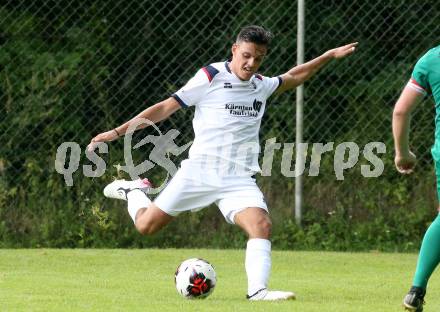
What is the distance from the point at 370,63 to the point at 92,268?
3825 millimetres

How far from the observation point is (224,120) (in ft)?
24.0

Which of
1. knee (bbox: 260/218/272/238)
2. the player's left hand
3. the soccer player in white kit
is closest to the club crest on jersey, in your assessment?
the soccer player in white kit

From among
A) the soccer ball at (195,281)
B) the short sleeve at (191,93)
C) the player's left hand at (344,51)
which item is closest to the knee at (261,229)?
the soccer ball at (195,281)

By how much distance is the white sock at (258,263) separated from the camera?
675 cm

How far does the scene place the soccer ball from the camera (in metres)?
6.79

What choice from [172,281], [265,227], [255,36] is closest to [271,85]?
[255,36]

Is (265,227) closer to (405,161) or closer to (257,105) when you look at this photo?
(257,105)

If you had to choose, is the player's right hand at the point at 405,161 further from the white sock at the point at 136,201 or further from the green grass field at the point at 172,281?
the white sock at the point at 136,201

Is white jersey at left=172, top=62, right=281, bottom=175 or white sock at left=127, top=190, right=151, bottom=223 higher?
white jersey at left=172, top=62, right=281, bottom=175

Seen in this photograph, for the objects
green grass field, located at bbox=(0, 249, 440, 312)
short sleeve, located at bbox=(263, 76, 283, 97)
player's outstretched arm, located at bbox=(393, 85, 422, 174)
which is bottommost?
green grass field, located at bbox=(0, 249, 440, 312)

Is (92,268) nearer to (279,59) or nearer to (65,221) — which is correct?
(65,221)

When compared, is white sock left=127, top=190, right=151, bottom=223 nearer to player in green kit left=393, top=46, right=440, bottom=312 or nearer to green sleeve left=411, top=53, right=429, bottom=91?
player in green kit left=393, top=46, right=440, bottom=312

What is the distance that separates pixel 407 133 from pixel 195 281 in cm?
171

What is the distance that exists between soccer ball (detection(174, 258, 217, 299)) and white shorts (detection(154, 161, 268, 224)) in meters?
0.49
